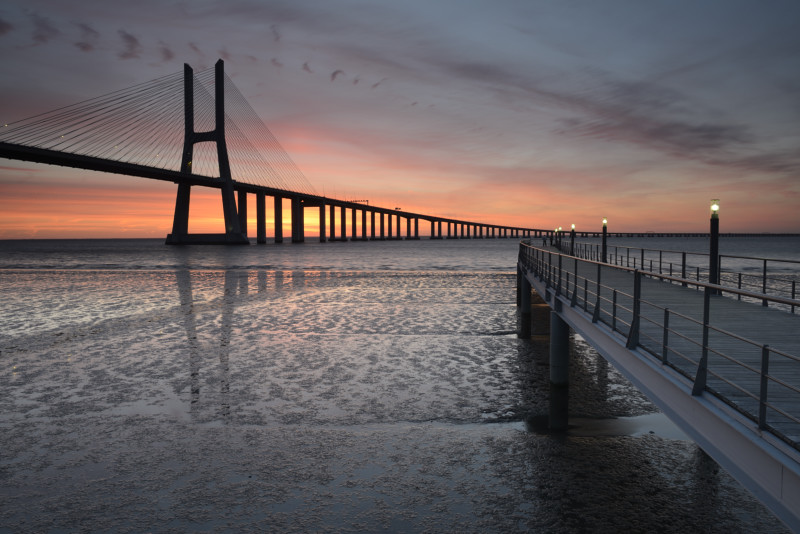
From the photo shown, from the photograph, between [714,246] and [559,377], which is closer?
[559,377]

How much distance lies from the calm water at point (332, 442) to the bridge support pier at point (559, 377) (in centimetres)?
28

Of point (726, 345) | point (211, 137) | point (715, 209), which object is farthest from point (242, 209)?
point (726, 345)

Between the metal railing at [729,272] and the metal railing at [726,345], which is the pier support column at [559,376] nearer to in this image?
the metal railing at [726,345]

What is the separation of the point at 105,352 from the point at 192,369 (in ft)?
10.1

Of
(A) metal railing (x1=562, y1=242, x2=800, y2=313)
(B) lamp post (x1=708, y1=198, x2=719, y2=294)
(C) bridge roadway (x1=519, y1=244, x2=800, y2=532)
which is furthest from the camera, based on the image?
(A) metal railing (x1=562, y1=242, x2=800, y2=313)

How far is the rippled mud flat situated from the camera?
5.80 metres

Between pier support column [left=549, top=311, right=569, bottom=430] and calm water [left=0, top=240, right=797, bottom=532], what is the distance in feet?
0.93

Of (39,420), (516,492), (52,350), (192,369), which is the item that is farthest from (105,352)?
(516,492)

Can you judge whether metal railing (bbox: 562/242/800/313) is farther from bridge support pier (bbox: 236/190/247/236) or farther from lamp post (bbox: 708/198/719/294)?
bridge support pier (bbox: 236/190/247/236)

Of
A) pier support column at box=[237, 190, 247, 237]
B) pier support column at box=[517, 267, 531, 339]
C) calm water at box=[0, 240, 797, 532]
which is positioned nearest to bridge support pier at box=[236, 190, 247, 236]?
pier support column at box=[237, 190, 247, 237]

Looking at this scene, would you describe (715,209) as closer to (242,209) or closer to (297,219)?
(242,209)

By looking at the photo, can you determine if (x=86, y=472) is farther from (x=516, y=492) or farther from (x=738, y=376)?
(x=738, y=376)

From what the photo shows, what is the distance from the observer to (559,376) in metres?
9.06

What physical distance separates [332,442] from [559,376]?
393cm
